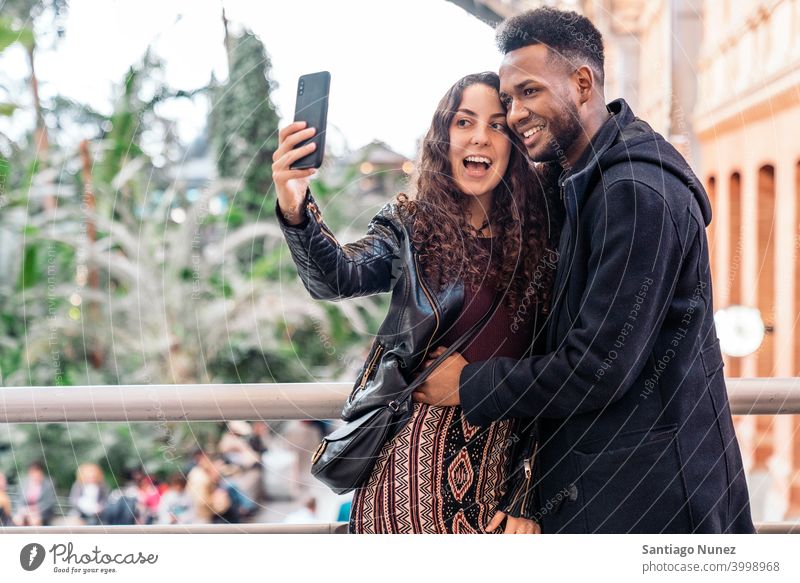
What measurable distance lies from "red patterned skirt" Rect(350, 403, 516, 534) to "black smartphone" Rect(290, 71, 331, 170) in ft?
0.96

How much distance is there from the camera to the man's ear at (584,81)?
0.82 metres

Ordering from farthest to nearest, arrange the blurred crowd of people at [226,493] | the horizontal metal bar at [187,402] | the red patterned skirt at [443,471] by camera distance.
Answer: the blurred crowd of people at [226,493]
the horizontal metal bar at [187,402]
the red patterned skirt at [443,471]

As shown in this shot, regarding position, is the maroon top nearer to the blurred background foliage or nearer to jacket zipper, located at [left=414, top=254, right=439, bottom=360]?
jacket zipper, located at [left=414, top=254, right=439, bottom=360]

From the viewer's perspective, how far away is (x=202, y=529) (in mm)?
1028

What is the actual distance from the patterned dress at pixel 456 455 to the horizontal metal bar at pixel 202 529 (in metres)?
0.18

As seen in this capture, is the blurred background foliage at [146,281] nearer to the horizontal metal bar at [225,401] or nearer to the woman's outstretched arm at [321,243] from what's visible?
the horizontal metal bar at [225,401]

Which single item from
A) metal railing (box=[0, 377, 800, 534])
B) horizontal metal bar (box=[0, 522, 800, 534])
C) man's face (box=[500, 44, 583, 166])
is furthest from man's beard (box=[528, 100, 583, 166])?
horizontal metal bar (box=[0, 522, 800, 534])

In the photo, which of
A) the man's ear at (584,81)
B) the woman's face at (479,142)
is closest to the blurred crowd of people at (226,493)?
the woman's face at (479,142)

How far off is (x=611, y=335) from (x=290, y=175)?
341 mm

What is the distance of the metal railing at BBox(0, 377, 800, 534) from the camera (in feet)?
3.17

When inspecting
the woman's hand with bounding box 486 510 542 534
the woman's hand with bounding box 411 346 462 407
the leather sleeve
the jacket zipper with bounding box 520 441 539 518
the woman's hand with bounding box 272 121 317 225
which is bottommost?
the woman's hand with bounding box 486 510 542 534

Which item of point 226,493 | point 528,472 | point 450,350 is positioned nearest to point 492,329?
point 450,350

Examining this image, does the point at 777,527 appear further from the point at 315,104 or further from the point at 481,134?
the point at 315,104

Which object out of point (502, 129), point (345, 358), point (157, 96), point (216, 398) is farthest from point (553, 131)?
point (157, 96)
